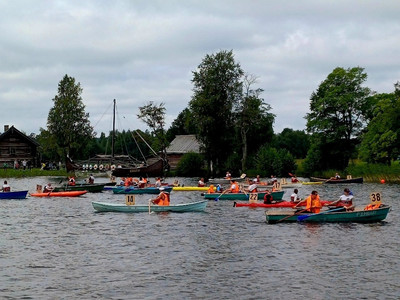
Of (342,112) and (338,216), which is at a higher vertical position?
(342,112)

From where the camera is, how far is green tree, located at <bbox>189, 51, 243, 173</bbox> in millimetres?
89875

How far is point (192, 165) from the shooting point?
10256cm

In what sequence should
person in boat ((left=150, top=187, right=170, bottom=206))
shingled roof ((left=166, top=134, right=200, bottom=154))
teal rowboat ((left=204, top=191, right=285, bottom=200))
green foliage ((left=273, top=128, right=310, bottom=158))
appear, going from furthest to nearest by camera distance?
green foliage ((left=273, top=128, right=310, bottom=158)) < shingled roof ((left=166, top=134, right=200, bottom=154)) < teal rowboat ((left=204, top=191, right=285, bottom=200)) < person in boat ((left=150, top=187, right=170, bottom=206))

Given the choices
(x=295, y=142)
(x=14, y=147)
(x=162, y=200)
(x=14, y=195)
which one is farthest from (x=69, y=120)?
(x=295, y=142)

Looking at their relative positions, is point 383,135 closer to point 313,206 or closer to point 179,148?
point 313,206

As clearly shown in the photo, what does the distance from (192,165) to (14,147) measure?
37.5m

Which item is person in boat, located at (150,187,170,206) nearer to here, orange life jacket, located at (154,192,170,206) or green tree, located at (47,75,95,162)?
orange life jacket, located at (154,192,170,206)

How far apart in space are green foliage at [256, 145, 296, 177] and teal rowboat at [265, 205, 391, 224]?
57.4m

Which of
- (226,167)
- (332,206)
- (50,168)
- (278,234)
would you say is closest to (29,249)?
(278,234)

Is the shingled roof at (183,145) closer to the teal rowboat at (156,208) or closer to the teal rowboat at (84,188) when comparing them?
the teal rowboat at (84,188)

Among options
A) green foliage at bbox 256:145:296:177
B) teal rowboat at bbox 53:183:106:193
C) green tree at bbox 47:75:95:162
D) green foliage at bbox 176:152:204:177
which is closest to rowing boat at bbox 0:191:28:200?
teal rowboat at bbox 53:183:106:193

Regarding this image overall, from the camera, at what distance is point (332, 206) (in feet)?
125

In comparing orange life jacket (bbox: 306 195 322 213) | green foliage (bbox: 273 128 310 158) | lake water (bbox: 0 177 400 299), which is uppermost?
green foliage (bbox: 273 128 310 158)

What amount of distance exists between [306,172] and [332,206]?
57.8 meters
